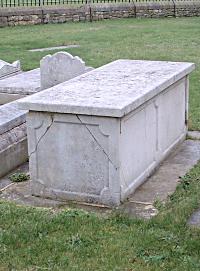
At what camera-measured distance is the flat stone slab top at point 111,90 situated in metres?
5.43

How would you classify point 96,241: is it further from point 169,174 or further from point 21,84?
point 21,84

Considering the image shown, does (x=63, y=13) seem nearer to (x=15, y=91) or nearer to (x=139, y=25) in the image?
(x=139, y=25)

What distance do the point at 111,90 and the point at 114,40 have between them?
9.91m

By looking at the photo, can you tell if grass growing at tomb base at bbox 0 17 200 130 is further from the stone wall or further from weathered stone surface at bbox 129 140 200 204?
weathered stone surface at bbox 129 140 200 204

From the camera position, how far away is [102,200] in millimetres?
5598

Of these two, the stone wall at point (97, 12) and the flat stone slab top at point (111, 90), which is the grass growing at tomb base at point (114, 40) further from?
the flat stone slab top at point (111, 90)

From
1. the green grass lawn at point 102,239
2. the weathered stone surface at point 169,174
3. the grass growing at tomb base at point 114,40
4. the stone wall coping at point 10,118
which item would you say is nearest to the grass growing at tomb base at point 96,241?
the green grass lawn at point 102,239

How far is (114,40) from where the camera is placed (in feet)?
51.6

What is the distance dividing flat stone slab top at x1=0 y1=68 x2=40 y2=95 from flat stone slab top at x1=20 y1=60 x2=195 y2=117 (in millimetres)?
1655

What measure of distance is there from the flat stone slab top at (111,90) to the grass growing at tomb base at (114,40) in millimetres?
2687

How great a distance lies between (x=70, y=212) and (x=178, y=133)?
248cm

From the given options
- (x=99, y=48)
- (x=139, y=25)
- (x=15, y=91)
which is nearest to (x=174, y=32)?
(x=139, y=25)

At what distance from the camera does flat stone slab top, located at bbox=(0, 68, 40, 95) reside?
343 inches

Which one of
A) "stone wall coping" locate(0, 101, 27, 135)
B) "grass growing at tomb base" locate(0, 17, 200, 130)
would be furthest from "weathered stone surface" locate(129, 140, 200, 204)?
"grass growing at tomb base" locate(0, 17, 200, 130)
